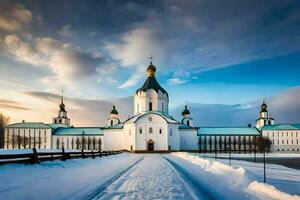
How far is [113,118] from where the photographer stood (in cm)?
11425

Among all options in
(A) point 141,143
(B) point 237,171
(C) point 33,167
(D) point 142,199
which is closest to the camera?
(D) point 142,199

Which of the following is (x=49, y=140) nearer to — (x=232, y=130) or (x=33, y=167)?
(x=232, y=130)

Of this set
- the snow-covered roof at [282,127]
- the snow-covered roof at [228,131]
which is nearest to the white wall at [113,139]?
the snow-covered roof at [228,131]

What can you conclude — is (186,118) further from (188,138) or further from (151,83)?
(151,83)

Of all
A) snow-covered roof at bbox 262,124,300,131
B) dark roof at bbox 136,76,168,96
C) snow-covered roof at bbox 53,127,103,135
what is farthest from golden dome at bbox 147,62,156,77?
snow-covered roof at bbox 262,124,300,131

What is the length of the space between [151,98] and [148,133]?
35.2 feet

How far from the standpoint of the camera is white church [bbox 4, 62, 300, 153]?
3472 inches

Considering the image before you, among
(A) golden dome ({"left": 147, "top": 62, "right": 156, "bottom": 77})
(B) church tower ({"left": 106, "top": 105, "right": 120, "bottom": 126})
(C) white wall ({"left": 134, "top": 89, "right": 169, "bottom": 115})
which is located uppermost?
(A) golden dome ({"left": 147, "top": 62, "right": 156, "bottom": 77})

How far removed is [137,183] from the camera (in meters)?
14.1

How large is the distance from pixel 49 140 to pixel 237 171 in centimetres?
10913

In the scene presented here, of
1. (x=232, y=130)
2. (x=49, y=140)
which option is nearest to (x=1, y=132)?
(x=49, y=140)

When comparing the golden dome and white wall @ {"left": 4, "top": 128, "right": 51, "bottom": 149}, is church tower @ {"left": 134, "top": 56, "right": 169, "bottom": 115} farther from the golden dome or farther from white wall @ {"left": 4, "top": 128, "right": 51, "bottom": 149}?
white wall @ {"left": 4, "top": 128, "right": 51, "bottom": 149}

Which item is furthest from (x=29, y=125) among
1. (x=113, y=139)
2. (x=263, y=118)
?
(x=263, y=118)

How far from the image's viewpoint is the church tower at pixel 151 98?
94188 mm
